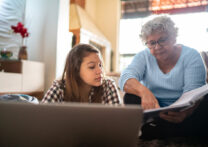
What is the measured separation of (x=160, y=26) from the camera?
1100 millimetres

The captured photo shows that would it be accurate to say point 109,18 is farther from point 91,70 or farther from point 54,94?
point 54,94

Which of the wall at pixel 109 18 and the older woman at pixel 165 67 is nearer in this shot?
the older woman at pixel 165 67

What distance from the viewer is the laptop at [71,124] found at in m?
0.36

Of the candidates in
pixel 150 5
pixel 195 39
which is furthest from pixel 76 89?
pixel 150 5

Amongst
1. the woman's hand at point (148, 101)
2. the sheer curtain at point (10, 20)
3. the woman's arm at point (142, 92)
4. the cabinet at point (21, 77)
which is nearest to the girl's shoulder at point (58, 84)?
the woman's arm at point (142, 92)

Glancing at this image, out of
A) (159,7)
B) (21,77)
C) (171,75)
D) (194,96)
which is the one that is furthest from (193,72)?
(159,7)

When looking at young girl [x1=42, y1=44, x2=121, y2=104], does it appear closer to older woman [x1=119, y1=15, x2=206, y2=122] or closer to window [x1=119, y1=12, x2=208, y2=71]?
older woman [x1=119, y1=15, x2=206, y2=122]

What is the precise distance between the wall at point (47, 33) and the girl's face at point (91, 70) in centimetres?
174

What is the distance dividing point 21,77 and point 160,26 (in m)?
1.85

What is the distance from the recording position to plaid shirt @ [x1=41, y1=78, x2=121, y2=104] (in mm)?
1052

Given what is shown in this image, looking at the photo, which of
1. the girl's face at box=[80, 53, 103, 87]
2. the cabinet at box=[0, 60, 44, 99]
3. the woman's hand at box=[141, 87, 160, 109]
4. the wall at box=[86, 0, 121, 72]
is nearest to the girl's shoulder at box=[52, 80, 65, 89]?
the girl's face at box=[80, 53, 103, 87]

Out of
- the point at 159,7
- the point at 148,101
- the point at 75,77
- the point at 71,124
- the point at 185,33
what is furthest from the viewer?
the point at 159,7

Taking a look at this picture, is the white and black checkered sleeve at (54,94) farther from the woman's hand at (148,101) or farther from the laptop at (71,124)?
the laptop at (71,124)

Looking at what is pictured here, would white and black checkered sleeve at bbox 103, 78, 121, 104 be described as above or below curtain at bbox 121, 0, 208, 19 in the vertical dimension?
below
